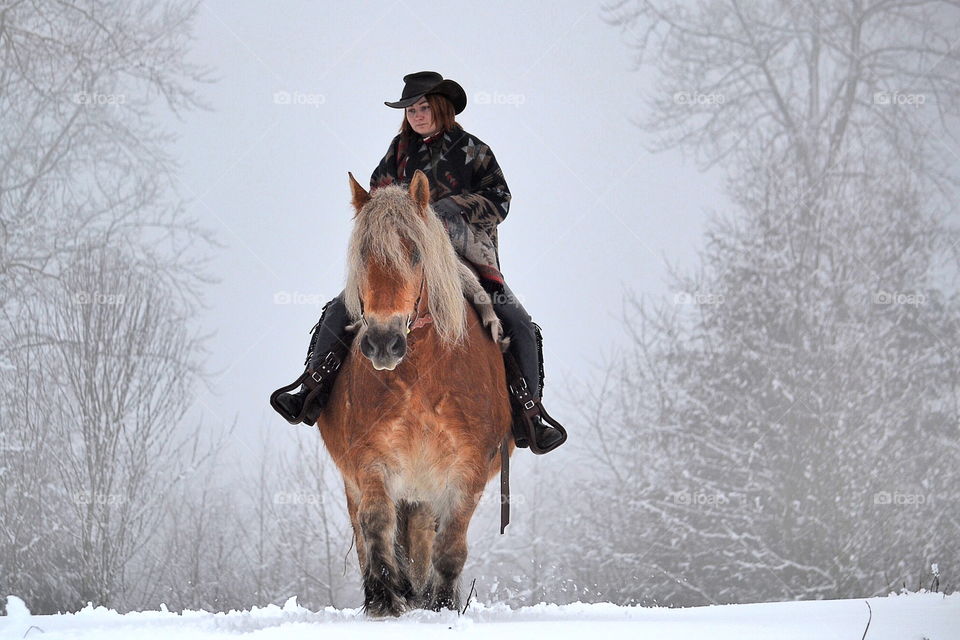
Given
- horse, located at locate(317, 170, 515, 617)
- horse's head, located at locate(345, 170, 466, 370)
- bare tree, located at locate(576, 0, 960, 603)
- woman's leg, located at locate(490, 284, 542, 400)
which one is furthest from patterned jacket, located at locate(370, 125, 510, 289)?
bare tree, located at locate(576, 0, 960, 603)

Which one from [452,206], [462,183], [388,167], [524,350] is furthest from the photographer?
[388,167]

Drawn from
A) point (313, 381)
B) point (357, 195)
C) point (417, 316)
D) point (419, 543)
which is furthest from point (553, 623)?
point (357, 195)

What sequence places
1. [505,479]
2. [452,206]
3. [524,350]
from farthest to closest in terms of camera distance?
1. [524,350]
2. [452,206]
3. [505,479]

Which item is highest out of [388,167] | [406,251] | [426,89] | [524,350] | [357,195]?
[426,89]

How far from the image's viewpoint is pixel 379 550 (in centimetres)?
614

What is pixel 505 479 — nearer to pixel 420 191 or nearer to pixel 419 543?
pixel 419 543

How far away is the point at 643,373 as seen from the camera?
2055cm

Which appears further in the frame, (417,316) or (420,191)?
(420,191)

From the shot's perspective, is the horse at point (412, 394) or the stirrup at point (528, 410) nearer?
the horse at point (412, 394)

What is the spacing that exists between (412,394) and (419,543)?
1.31 m

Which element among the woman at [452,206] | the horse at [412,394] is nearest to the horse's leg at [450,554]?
the horse at [412,394]

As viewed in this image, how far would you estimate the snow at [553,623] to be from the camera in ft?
16.1

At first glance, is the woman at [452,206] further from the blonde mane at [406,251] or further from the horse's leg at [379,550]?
the horse's leg at [379,550]

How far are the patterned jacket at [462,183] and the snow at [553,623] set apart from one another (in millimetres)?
2397
